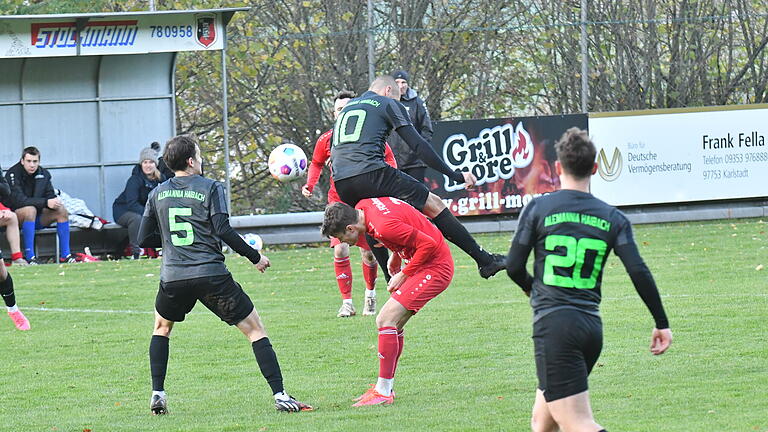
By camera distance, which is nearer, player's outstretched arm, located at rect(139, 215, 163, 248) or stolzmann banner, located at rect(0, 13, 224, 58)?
player's outstretched arm, located at rect(139, 215, 163, 248)

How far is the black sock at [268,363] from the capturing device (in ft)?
24.6

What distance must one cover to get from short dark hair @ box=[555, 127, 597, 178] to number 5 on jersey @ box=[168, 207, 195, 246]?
2.95 meters

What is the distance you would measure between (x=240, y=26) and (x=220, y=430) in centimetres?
1649

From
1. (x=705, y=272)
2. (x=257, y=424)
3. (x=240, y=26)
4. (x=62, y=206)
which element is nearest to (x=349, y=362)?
(x=257, y=424)

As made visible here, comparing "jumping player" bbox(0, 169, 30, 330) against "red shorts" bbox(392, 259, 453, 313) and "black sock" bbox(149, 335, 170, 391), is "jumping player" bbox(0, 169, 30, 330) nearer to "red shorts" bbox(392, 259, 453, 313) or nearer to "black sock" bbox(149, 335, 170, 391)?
"black sock" bbox(149, 335, 170, 391)

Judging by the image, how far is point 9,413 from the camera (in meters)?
7.89

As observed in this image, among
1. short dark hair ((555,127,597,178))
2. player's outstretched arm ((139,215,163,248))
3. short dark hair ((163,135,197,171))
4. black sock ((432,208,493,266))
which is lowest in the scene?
black sock ((432,208,493,266))

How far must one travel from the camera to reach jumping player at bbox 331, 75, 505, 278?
31.0 feet

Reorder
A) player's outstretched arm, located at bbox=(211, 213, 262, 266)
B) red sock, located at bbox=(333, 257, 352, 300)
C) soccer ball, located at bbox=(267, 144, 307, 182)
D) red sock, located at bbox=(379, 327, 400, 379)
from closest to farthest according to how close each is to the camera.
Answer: player's outstretched arm, located at bbox=(211, 213, 262, 266) → red sock, located at bbox=(379, 327, 400, 379) → red sock, located at bbox=(333, 257, 352, 300) → soccer ball, located at bbox=(267, 144, 307, 182)

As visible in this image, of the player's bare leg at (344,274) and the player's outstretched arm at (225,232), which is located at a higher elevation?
the player's outstretched arm at (225,232)

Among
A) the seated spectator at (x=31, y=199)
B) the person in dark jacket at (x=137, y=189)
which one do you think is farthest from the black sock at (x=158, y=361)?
the person in dark jacket at (x=137, y=189)

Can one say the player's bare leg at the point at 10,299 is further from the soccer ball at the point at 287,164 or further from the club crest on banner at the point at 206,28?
the club crest on banner at the point at 206,28

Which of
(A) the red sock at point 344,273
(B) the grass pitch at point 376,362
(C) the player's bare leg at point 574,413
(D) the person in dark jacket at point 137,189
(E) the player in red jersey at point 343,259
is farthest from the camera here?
(D) the person in dark jacket at point 137,189

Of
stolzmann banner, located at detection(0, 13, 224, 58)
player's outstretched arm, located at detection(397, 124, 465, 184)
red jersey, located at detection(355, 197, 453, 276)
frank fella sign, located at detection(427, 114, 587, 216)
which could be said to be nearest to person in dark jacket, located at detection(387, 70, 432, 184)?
player's outstretched arm, located at detection(397, 124, 465, 184)
